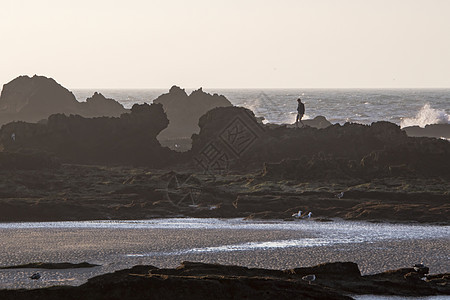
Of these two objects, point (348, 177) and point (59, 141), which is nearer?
point (348, 177)

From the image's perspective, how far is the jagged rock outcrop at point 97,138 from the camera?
52.6 meters

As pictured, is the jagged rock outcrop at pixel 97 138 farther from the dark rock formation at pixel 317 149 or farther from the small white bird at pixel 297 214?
the small white bird at pixel 297 214

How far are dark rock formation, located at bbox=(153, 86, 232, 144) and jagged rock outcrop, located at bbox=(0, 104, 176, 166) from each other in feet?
129

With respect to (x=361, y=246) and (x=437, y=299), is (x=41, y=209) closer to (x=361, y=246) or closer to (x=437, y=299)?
(x=361, y=246)

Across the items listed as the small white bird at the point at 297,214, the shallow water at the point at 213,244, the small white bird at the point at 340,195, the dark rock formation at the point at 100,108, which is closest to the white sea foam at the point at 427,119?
the dark rock formation at the point at 100,108

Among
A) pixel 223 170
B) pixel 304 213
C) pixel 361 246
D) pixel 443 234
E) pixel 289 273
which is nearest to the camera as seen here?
pixel 289 273

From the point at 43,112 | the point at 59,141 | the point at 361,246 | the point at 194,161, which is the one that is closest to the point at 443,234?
the point at 361,246

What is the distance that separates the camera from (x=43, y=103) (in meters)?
110

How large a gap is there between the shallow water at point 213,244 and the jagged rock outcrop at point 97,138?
19738 mm

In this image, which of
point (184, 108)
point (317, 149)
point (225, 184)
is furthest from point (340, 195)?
point (184, 108)

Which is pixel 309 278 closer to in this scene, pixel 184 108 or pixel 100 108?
pixel 184 108

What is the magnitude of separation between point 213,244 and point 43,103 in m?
86.6

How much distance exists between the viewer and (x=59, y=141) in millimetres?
53906

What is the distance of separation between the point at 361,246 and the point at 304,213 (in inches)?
287
